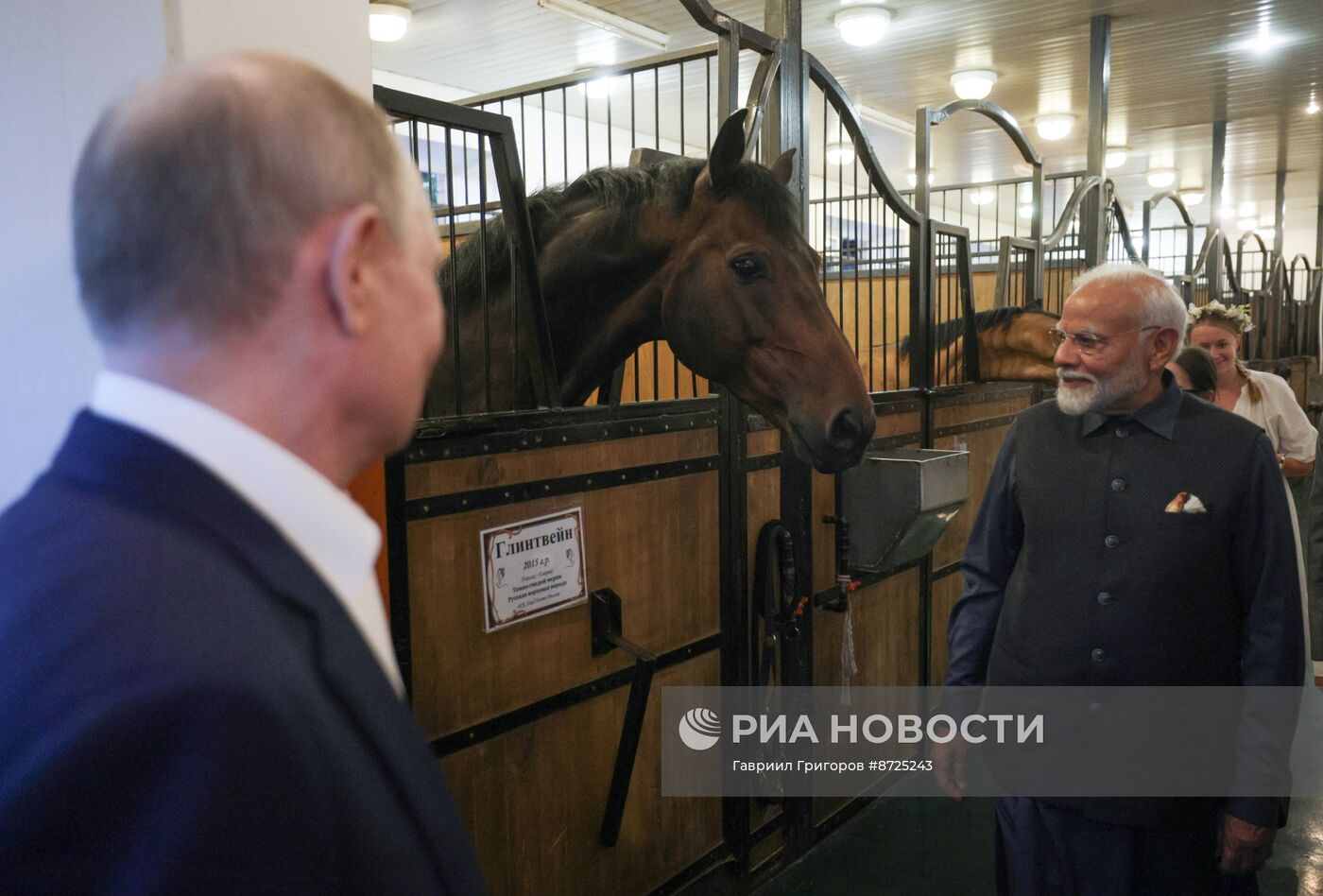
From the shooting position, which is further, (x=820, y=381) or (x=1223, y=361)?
(x=1223, y=361)

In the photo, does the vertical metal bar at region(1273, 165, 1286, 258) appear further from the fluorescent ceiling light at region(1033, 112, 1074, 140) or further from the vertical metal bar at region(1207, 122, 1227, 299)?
the fluorescent ceiling light at region(1033, 112, 1074, 140)

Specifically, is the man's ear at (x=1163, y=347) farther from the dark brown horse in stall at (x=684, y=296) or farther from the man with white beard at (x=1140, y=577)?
the dark brown horse in stall at (x=684, y=296)

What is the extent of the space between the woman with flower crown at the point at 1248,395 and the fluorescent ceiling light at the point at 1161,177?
8.61m

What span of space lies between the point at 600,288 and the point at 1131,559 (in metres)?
1.19

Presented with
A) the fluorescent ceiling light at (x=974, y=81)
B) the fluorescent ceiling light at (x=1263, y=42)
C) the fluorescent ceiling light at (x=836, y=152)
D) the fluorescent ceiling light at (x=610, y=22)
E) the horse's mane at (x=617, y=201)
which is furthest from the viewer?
the fluorescent ceiling light at (x=836, y=152)

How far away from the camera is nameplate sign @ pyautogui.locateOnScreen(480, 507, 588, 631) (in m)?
1.85

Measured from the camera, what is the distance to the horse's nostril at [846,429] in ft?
6.22

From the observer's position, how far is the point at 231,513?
501mm

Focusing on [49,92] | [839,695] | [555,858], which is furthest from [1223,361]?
[49,92]

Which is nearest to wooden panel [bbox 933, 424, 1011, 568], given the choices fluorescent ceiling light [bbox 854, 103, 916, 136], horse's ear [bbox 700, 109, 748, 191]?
horse's ear [bbox 700, 109, 748, 191]

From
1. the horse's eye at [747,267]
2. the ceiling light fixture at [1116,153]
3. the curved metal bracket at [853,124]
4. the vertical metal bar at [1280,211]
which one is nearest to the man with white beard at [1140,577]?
the horse's eye at [747,267]

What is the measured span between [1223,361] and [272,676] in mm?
4576

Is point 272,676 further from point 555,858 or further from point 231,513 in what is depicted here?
point 555,858

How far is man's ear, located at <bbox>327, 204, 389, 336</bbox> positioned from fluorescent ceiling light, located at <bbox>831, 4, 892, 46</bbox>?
540cm
